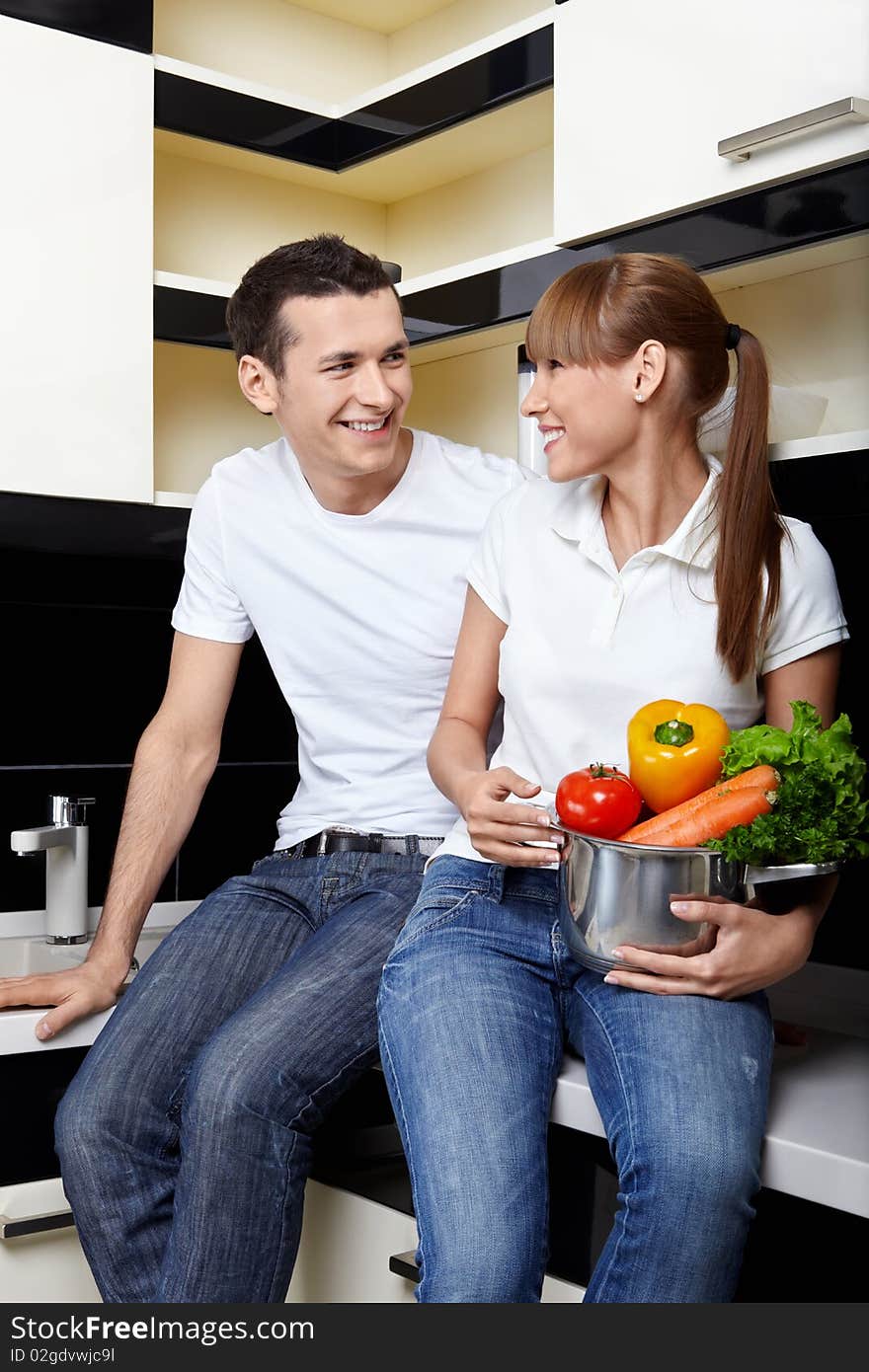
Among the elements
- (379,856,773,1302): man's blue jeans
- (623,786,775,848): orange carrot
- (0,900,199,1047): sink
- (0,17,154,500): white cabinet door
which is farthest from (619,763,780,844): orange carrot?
(0,17,154,500): white cabinet door

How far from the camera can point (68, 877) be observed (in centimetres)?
192

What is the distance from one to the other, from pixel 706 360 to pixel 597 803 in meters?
0.44

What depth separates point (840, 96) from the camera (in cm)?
125

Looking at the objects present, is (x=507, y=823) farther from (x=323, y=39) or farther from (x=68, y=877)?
(x=323, y=39)

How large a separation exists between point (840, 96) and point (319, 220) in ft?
3.57

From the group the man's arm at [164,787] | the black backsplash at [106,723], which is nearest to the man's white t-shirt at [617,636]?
the man's arm at [164,787]

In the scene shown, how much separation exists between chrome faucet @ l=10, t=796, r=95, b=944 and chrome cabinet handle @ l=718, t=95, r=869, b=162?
46.6 inches

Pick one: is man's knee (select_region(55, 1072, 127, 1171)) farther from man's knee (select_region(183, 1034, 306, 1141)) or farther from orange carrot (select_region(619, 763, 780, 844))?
orange carrot (select_region(619, 763, 780, 844))

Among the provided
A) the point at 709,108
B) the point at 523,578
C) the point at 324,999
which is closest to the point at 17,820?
the point at 324,999

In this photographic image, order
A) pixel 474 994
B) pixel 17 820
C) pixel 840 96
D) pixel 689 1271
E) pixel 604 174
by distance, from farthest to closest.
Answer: pixel 17 820 < pixel 604 174 < pixel 840 96 < pixel 474 994 < pixel 689 1271

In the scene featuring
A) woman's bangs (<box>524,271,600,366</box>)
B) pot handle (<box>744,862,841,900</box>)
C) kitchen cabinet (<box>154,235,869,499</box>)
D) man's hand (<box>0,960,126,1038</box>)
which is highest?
kitchen cabinet (<box>154,235,869,499</box>)

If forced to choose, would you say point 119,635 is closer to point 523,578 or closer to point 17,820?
point 17,820

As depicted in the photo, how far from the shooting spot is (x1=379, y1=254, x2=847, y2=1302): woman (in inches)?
39.4

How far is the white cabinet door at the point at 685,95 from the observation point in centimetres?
126
